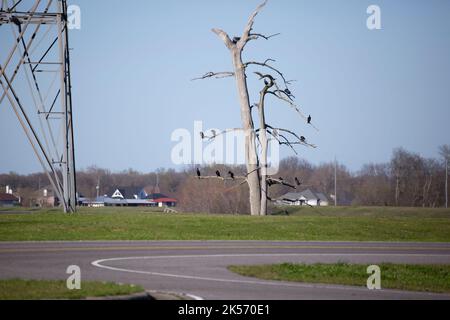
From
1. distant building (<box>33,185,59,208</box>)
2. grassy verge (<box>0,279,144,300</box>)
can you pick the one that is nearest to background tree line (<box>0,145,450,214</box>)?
distant building (<box>33,185,59,208</box>)

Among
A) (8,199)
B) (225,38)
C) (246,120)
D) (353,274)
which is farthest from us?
(8,199)

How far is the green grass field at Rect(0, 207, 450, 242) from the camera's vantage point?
76.7 feet

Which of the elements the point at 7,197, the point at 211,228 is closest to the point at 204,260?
the point at 211,228

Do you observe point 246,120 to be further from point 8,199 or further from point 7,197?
point 7,197

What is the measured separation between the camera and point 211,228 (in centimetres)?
2561

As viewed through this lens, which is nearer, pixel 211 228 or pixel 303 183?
pixel 211 228

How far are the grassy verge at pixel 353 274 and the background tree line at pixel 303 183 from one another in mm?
17019

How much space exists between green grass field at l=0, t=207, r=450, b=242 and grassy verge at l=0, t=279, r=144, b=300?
10141 mm

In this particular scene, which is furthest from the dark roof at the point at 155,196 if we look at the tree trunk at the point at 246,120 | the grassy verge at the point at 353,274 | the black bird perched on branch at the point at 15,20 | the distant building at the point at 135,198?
the grassy verge at the point at 353,274

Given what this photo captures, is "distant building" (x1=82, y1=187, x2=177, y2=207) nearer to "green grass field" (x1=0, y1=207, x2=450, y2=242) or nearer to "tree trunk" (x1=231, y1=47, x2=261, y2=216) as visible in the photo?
"tree trunk" (x1=231, y1=47, x2=261, y2=216)

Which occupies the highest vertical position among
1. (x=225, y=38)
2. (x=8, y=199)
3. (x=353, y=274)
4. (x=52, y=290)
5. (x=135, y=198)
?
(x=225, y=38)

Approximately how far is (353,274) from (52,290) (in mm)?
6713

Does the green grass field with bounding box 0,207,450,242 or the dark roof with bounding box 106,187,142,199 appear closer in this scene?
the green grass field with bounding box 0,207,450,242
